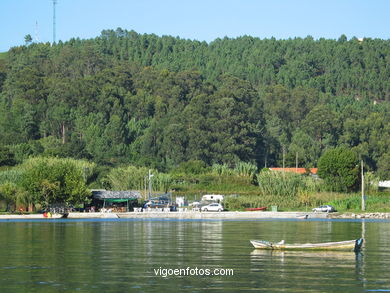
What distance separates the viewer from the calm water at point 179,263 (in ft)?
92.7

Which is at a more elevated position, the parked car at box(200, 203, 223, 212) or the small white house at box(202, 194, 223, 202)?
the small white house at box(202, 194, 223, 202)

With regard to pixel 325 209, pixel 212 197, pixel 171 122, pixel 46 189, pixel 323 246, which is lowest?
pixel 323 246

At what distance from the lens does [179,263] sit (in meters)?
34.6

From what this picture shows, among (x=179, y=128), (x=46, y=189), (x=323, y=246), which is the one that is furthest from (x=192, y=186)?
(x=323, y=246)

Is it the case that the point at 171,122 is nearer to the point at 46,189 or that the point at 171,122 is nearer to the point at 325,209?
the point at 46,189

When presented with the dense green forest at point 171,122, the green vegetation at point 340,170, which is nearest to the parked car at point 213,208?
the green vegetation at point 340,170

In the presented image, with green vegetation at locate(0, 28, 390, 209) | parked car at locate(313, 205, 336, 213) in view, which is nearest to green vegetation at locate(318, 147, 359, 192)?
green vegetation at locate(0, 28, 390, 209)

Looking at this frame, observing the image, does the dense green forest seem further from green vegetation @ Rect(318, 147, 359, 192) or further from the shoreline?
the shoreline

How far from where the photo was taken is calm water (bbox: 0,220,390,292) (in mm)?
28266

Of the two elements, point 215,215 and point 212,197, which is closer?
point 215,215

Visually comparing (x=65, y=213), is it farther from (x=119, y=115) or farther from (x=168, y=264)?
(x=119, y=115)

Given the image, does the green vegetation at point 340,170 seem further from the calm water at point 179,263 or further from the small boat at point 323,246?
the small boat at point 323,246

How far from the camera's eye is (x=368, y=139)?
146750 mm

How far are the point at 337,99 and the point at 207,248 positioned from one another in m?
152
